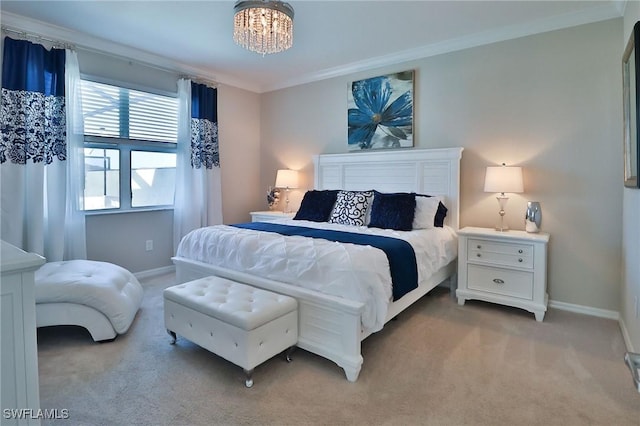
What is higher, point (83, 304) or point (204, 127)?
point (204, 127)

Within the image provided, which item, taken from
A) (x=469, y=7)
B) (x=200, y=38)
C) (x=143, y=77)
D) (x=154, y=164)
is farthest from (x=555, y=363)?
(x=143, y=77)

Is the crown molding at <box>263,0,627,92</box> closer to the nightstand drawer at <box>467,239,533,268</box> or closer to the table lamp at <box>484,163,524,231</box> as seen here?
the table lamp at <box>484,163,524,231</box>

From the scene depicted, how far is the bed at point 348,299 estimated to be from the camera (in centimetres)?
209

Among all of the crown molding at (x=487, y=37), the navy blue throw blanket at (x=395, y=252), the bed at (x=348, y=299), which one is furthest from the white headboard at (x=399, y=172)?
the navy blue throw blanket at (x=395, y=252)

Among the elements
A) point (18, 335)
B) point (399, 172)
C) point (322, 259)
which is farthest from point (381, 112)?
point (18, 335)

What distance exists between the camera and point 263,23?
7.76ft

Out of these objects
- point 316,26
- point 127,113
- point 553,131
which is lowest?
point 553,131

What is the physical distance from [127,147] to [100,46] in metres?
1.06

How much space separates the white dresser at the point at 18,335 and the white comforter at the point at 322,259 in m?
1.45

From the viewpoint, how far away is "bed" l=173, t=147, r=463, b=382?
209 centimetres

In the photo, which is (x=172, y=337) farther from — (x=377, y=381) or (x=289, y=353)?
(x=377, y=381)

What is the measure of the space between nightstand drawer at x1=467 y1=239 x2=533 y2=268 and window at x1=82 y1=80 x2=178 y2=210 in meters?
3.61

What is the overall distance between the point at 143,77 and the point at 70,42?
0.75 meters

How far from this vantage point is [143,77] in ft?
13.3
